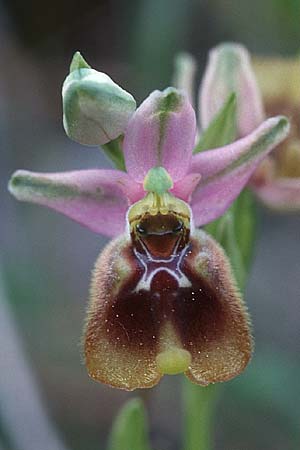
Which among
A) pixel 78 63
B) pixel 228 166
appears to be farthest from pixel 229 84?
pixel 78 63

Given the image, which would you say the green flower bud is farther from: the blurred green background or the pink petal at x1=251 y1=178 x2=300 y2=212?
the blurred green background

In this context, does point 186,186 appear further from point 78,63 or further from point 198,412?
point 198,412

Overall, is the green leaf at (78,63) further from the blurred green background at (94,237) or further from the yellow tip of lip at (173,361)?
the blurred green background at (94,237)

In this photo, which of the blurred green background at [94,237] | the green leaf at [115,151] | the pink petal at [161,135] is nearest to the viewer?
the pink petal at [161,135]

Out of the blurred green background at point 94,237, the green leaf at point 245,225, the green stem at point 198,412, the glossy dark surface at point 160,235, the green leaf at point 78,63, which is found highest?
the green leaf at point 78,63

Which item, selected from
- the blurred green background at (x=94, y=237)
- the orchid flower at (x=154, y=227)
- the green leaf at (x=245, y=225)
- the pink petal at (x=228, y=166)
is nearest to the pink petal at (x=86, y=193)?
the orchid flower at (x=154, y=227)

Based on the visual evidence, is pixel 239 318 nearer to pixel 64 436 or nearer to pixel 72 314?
pixel 64 436
